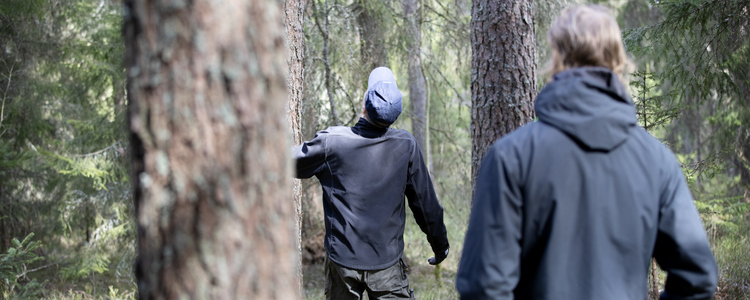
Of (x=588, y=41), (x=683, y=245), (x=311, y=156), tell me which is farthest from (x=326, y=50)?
(x=683, y=245)

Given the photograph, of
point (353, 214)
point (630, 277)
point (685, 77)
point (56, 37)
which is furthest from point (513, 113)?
point (56, 37)

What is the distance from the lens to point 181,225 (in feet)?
4.05

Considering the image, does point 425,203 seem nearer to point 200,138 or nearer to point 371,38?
point 200,138

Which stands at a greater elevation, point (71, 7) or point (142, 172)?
point (71, 7)

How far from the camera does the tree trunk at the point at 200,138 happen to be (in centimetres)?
121

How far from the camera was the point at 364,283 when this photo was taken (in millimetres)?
2979

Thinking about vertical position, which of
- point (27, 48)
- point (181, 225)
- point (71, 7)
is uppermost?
point (71, 7)

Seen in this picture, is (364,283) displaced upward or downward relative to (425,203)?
downward

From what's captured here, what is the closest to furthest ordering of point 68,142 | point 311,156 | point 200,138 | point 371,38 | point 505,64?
point 200,138 → point 311,156 → point 505,64 → point 68,142 → point 371,38

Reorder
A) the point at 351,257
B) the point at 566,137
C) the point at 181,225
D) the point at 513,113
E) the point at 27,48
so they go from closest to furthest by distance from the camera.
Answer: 1. the point at 181,225
2. the point at 566,137
3. the point at 351,257
4. the point at 513,113
5. the point at 27,48

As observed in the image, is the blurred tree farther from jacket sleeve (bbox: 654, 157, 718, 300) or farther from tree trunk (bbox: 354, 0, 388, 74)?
jacket sleeve (bbox: 654, 157, 718, 300)

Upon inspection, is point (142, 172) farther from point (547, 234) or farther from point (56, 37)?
A: point (56, 37)

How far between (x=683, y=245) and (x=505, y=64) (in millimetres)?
2454

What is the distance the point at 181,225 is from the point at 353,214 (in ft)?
5.87
